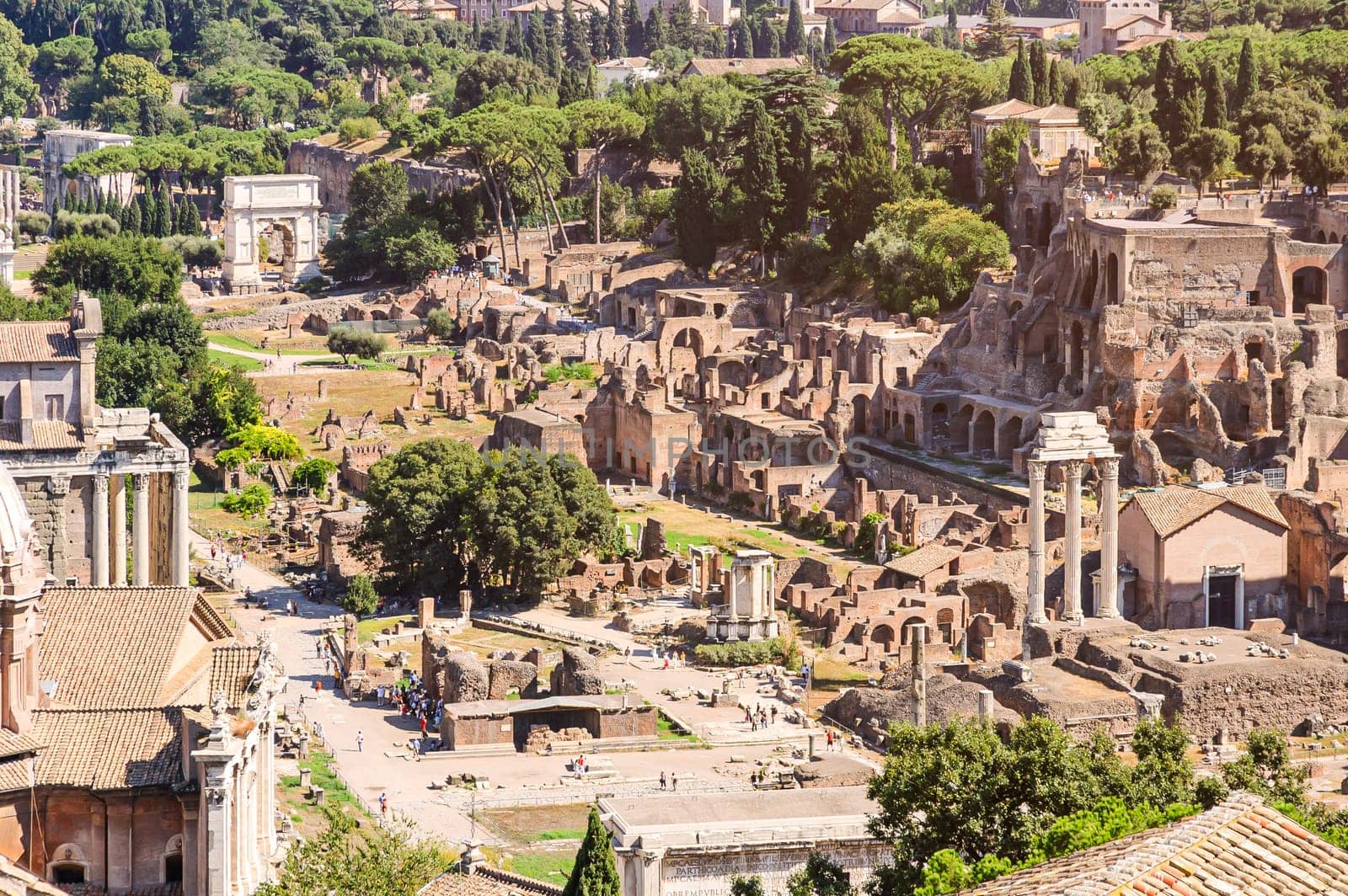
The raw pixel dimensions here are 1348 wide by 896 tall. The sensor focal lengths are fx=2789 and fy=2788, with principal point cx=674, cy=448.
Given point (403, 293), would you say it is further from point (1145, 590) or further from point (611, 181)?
point (1145, 590)

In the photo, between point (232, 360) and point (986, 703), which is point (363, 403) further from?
point (986, 703)

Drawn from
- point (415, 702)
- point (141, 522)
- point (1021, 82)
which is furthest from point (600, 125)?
point (141, 522)

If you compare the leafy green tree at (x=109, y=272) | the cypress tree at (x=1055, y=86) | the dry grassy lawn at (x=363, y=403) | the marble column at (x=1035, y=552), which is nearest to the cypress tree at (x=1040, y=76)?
the cypress tree at (x=1055, y=86)

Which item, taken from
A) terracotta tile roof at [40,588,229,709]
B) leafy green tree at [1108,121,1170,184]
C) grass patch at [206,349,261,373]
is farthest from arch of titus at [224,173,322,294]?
terracotta tile roof at [40,588,229,709]

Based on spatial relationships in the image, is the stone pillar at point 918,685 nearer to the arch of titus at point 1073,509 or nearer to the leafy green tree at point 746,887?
the arch of titus at point 1073,509

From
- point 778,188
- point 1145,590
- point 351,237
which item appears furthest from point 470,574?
point 351,237

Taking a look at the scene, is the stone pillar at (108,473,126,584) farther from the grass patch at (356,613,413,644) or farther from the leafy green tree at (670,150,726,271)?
the leafy green tree at (670,150,726,271)
